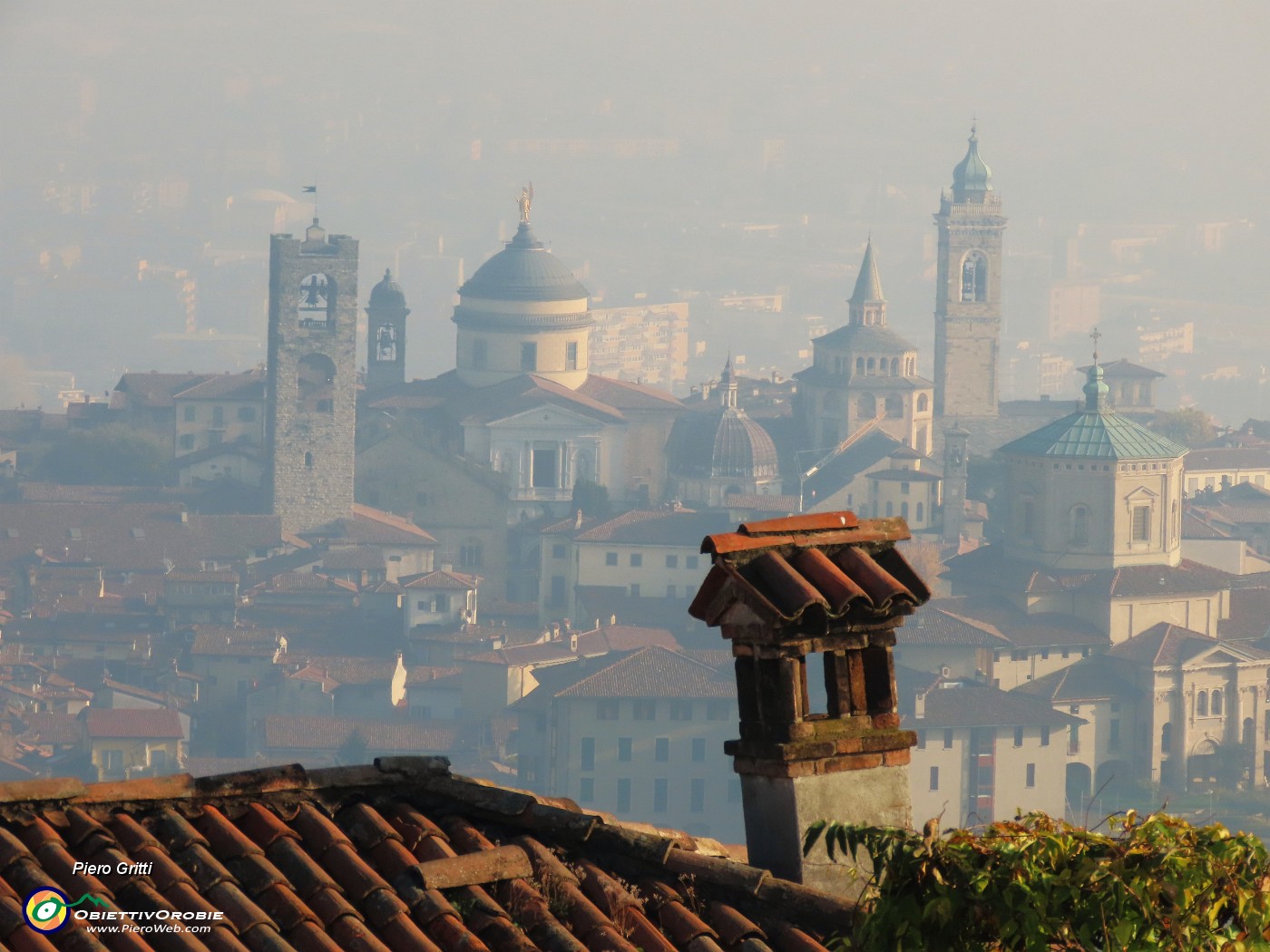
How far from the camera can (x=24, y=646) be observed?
3216 inches

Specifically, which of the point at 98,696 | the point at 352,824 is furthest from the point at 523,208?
the point at 352,824

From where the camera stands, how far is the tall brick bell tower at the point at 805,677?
525 cm

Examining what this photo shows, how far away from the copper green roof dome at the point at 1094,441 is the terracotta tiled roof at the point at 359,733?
17257mm

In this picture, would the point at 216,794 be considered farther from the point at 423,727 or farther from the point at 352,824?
the point at 423,727

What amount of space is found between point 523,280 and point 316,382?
1086cm

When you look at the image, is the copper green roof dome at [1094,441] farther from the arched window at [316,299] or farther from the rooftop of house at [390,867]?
the rooftop of house at [390,867]

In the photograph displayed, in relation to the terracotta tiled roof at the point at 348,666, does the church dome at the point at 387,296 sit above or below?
above

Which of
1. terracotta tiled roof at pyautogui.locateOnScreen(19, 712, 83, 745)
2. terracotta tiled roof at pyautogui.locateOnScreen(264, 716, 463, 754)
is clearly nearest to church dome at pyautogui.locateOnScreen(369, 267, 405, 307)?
terracotta tiled roof at pyautogui.locateOnScreen(19, 712, 83, 745)

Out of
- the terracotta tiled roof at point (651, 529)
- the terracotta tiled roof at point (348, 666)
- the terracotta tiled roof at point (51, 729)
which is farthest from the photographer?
the terracotta tiled roof at point (651, 529)

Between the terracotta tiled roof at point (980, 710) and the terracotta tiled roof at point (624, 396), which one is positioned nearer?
the terracotta tiled roof at point (980, 710)

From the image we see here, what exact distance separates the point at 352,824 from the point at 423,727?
2542 inches

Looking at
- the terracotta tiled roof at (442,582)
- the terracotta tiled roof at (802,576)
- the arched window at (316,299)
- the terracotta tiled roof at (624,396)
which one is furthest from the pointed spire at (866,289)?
the terracotta tiled roof at (802,576)

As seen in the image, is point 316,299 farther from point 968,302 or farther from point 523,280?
point 968,302

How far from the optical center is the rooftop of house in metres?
4.82
